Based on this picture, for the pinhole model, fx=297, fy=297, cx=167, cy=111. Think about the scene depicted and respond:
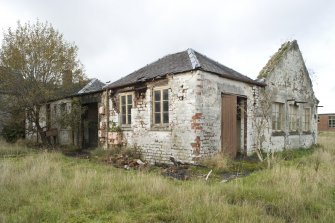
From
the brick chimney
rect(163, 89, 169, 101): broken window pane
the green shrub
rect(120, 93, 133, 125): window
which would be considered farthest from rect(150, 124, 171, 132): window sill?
the green shrub

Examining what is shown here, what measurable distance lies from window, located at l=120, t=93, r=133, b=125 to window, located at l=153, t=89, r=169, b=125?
1.64 metres

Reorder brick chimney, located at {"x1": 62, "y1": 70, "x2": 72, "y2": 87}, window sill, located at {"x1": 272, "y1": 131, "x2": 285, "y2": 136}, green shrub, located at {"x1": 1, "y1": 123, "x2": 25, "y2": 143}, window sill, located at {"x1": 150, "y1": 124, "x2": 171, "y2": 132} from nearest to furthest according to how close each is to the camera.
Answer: window sill, located at {"x1": 150, "y1": 124, "x2": 171, "y2": 132} → window sill, located at {"x1": 272, "y1": 131, "x2": 285, "y2": 136} → brick chimney, located at {"x1": 62, "y1": 70, "x2": 72, "y2": 87} → green shrub, located at {"x1": 1, "y1": 123, "x2": 25, "y2": 143}

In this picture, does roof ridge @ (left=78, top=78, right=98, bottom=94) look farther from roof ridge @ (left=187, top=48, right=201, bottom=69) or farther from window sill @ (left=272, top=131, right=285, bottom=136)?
window sill @ (left=272, top=131, right=285, bottom=136)

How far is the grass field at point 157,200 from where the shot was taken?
190 inches

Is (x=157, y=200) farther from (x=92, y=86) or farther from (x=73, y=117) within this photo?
(x=92, y=86)

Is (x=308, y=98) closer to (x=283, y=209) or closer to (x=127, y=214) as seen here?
(x=283, y=209)

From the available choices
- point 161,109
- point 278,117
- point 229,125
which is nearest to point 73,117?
point 161,109

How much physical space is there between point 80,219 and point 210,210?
7.01 feet

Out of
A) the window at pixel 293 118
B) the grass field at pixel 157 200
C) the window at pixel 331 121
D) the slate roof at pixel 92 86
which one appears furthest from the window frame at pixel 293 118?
the window at pixel 331 121

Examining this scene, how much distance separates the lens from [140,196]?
5.87 meters

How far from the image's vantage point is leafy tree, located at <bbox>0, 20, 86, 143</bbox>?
15133 millimetres

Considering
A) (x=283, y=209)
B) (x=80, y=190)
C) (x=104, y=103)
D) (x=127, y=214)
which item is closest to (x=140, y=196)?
(x=127, y=214)

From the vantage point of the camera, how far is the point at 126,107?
13391 millimetres

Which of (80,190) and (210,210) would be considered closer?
(210,210)
